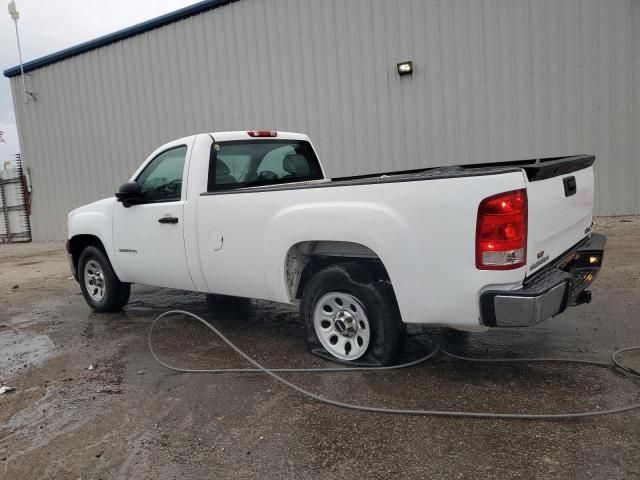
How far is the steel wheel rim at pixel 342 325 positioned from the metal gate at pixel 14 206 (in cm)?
1521

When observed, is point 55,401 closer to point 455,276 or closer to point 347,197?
point 347,197

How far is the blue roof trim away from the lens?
12.8m

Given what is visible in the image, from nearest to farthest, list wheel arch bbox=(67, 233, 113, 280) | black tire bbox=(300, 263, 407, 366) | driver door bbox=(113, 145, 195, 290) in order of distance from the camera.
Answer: black tire bbox=(300, 263, 407, 366)
driver door bbox=(113, 145, 195, 290)
wheel arch bbox=(67, 233, 113, 280)

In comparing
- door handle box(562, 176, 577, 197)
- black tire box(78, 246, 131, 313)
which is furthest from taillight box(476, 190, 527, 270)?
black tire box(78, 246, 131, 313)

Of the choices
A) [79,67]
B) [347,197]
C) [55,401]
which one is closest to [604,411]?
[347,197]

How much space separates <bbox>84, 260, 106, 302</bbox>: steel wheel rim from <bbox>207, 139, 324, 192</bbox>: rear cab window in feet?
7.18

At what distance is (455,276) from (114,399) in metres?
2.41

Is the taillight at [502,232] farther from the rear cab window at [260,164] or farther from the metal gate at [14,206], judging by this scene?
the metal gate at [14,206]

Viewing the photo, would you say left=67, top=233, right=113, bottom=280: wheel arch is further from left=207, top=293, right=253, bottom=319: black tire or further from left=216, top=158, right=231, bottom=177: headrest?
left=216, top=158, right=231, bottom=177: headrest

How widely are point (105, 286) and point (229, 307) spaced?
138 centimetres

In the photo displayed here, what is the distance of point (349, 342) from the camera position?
4.12 m

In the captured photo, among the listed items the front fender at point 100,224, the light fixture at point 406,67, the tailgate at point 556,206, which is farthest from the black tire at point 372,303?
the light fixture at point 406,67

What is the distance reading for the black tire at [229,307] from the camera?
5.96 meters

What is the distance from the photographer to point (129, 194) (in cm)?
538
